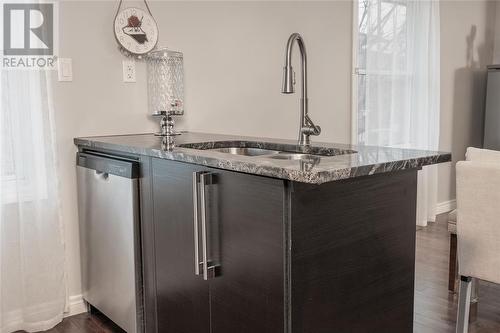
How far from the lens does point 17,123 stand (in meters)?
2.34

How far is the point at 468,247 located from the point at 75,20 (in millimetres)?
2038

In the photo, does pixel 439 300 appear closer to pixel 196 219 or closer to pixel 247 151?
pixel 247 151

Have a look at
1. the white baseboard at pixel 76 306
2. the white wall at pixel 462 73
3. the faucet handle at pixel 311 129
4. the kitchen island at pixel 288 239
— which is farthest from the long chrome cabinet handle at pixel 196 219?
the white wall at pixel 462 73

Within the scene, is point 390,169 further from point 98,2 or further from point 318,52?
point 318,52

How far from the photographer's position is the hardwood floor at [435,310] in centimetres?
242

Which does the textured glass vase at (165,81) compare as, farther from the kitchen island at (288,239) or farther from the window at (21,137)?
the kitchen island at (288,239)

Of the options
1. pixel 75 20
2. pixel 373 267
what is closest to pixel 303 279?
pixel 373 267

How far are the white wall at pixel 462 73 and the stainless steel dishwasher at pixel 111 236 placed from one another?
336 centimetres

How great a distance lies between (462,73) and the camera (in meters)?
4.84

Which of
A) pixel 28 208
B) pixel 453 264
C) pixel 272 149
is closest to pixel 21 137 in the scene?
pixel 28 208

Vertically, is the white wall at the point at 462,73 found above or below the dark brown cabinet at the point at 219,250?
above

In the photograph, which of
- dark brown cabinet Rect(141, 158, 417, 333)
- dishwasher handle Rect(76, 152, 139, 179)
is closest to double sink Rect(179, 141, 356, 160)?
dishwasher handle Rect(76, 152, 139, 179)

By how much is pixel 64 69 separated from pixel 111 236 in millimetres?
849

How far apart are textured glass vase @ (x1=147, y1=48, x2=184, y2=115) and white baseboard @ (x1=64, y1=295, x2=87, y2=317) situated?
1.03 meters
